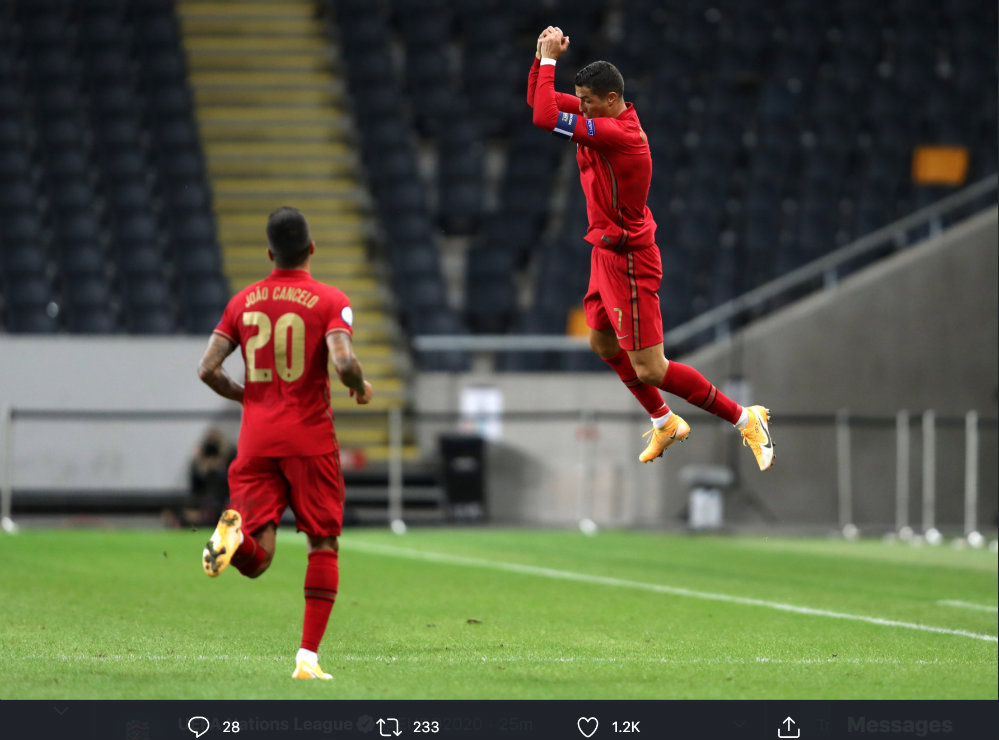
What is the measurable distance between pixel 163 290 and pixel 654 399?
1312 centimetres

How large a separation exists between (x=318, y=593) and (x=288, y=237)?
130 centimetres

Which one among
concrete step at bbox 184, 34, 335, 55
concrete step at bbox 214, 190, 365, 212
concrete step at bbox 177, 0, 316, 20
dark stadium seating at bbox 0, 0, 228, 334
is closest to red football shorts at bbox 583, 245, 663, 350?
dark stadium seating at bbox 0, 0, 228, 334

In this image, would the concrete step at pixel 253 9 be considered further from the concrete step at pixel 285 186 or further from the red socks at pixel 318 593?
the red socks at pixel 318 593

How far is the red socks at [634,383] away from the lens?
739 cm

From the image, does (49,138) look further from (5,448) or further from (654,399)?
(654,399)

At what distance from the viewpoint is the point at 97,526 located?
56.5 feet

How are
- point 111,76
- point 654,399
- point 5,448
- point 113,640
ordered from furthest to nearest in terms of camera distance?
1. point 111,76
2. point 5,448
3. point 654,399
4. point 113,640

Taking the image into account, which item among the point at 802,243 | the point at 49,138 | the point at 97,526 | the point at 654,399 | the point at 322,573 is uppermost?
the point at 49,138

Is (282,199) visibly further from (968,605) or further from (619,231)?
(619,231)

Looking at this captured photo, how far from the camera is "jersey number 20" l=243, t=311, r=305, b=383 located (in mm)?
5355

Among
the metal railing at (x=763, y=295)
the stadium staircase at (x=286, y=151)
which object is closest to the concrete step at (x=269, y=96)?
the stadium staircase at (x=286, y=151)

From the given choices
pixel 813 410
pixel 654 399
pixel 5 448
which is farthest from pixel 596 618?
pixel 813 410

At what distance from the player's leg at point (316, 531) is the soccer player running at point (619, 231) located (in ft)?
6.39
